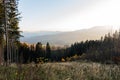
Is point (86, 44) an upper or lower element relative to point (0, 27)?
lower

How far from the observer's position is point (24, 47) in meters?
95.5

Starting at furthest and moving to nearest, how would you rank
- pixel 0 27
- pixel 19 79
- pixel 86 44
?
pixel 86 44 → pixel 0 27 → pixel 19 79

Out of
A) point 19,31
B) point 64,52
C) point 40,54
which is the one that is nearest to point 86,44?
point 64,52

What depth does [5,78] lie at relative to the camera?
675 centimetres

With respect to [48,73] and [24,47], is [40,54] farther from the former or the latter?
[48,73]

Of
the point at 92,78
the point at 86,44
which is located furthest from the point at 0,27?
the point at 86,44

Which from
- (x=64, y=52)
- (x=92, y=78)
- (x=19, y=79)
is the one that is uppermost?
(x=19, y=79)

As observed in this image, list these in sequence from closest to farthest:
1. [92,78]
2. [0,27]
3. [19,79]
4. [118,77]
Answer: [19,79] → [118,77] → [92,78] → [0,27]

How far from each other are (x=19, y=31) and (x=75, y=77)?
134ft

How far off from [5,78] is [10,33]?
131 ft

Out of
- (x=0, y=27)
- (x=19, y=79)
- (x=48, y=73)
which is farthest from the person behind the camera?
(x=0, y=27)

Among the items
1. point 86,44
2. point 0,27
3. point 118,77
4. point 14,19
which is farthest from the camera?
point 86,44

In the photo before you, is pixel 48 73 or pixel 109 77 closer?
pixel 48 73

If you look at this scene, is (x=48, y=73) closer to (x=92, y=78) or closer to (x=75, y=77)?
(x=75, y=77)
